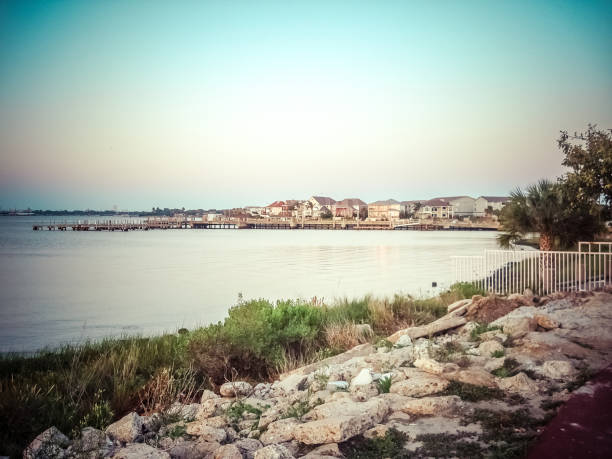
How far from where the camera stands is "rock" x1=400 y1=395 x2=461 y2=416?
4.87m

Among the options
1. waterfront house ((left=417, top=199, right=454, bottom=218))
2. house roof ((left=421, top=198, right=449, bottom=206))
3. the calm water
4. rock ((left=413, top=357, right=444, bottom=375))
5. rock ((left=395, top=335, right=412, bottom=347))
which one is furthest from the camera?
house roof ((left=421, top=198, right=449, bottom=206))

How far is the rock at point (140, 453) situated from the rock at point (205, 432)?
565mm

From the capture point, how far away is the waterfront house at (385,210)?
588 ft

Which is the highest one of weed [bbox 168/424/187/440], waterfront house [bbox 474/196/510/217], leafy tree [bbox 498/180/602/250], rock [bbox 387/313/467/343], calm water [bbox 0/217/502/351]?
waterfront house [bbox 474/196/510/217]

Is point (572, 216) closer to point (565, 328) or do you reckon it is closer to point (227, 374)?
point (565, 328)

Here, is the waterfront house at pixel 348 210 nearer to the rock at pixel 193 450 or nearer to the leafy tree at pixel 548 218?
the leafy tree at pixel 548 218

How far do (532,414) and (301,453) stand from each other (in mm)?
2223

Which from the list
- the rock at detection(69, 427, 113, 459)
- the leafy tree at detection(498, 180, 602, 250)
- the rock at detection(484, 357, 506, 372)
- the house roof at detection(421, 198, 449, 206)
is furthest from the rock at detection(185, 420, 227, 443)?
the house roof at detection(421, 198, 449, 206)

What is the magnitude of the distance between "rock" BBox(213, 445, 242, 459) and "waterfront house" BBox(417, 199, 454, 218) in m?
175

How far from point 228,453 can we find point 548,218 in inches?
652

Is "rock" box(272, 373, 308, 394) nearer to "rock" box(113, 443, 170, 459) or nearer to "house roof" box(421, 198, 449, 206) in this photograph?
"rock" box(113, 443, 170, 459)

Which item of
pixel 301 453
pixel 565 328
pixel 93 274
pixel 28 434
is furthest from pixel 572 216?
pixel 93 274

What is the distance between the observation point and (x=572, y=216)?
1794 cm

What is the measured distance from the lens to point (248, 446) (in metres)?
4.60
